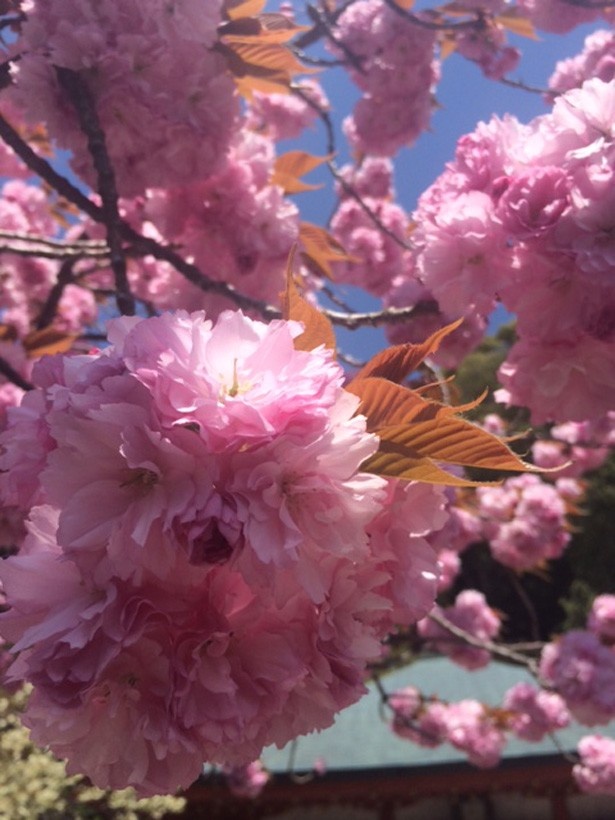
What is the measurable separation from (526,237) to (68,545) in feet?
2.65

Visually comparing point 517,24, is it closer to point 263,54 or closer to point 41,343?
point 263,54

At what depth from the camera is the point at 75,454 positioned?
651 millimetres

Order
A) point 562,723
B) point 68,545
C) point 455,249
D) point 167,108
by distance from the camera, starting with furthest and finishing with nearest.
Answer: point 562,723
point 167,108
point 455,249
point 68,545

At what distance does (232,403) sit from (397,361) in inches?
10.5

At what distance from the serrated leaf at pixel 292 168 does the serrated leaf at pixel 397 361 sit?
55.7 inches

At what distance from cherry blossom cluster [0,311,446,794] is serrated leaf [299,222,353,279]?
1510mm

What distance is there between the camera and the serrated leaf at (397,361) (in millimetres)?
810

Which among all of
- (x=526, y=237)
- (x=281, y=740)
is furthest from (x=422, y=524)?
(x=526, y=237)

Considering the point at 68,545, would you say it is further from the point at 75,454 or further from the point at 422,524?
the point at 422,524

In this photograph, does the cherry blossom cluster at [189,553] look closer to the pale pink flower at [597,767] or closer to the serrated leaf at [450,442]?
the serrated leaf at [450,442]

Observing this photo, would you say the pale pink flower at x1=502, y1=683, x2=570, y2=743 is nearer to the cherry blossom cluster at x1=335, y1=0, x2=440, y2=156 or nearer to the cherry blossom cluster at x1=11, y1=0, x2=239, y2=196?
the cherry blossom cluster at x1=335, y1=0, x2=440, y2=156

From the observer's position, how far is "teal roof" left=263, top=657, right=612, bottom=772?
241 inches

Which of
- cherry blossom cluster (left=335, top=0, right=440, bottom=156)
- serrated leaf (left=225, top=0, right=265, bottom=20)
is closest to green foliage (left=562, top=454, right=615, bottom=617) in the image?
cherry blossom cluster (left=335, top=0, right=440, bottom=156)

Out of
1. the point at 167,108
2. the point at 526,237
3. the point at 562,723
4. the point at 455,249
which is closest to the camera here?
the point at 526,237
